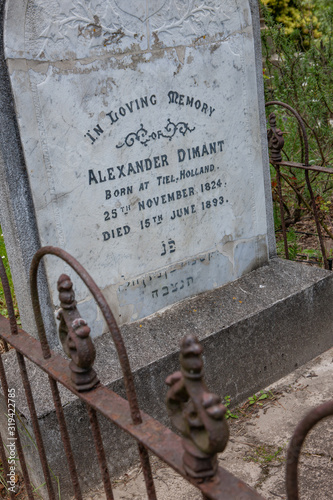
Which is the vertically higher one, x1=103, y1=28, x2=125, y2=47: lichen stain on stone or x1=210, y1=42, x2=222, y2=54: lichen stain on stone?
x1=103, y1=28, x2=125, y2=47: lichen stain on stone

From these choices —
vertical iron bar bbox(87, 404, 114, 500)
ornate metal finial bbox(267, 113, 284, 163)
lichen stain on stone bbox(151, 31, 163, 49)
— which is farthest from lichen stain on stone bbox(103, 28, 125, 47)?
vertical iron bar bbox(87, 404, 114, 500)

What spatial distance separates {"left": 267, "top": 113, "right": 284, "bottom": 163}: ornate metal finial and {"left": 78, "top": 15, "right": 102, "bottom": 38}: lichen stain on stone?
4.33 feet

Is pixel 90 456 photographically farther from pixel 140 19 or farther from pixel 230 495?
pixel 140 19

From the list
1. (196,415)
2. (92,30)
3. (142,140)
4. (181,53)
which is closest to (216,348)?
(142,140)

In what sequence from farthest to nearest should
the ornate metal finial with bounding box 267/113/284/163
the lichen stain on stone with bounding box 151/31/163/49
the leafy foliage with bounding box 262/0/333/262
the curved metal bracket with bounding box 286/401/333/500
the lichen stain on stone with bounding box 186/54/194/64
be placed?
the leafy foliage with bounding box 262/0/333/262
the ornate metal finial with bounding box 267/113/284/163
the lichen stain on stone with bounding box 186/54/194/64
the lichen stain on stone with bounding box 151/31/163/49
the curved metal bracket with bounding box 286/401/333/500

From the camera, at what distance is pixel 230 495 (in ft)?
3.00

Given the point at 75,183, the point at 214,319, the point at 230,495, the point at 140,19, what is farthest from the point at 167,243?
the point at 230,495

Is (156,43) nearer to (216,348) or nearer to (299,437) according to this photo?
(216,348)

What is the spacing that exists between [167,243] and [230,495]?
1.82 metres

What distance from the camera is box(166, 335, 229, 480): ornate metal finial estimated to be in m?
0.86

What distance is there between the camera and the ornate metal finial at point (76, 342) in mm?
1182

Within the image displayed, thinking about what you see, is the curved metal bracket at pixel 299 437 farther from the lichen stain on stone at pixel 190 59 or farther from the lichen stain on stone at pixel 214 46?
the lichen stain on stone at pixel 214 46

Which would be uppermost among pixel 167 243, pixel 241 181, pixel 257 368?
pixel 241 181

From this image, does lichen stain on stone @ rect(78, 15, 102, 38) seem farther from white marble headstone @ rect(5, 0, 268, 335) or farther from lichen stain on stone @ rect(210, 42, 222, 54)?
lichen stain on stone @ rect(210, 42, 222, 54)
